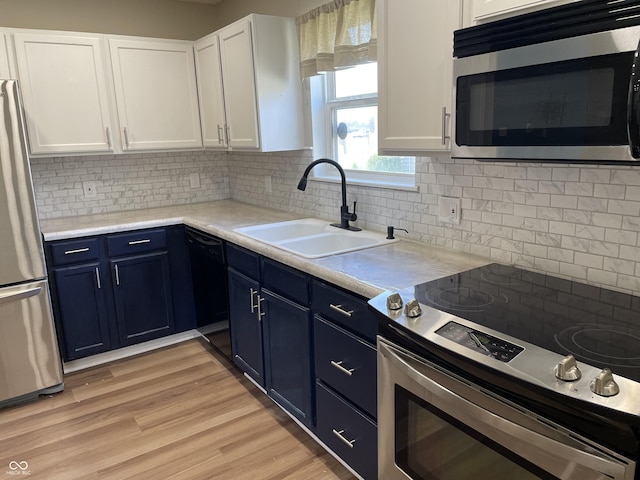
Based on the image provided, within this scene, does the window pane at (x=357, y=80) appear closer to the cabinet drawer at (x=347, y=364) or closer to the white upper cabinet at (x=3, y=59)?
the cabinet drawer at (x=347, y=364)

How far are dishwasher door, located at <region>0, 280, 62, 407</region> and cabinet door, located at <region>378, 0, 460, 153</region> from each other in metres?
2.11

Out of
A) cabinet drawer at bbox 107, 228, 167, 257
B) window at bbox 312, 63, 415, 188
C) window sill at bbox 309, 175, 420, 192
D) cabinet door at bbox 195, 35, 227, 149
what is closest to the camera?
window sill at bbox 309, 175, 420, 192

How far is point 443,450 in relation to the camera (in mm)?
1351

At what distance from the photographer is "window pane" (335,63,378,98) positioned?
8.36 ft

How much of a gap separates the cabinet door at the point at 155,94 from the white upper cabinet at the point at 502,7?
8.08ft

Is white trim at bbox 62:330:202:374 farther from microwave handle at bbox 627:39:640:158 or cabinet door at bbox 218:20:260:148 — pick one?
microwave handle at bbox 627:39:640:158

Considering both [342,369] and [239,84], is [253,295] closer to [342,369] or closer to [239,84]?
[342,369]

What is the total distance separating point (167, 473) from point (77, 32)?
8.93 ft

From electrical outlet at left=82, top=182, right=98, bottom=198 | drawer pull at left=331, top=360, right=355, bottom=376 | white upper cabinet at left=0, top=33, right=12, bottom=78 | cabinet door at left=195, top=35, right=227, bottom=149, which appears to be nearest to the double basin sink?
drawer pull at left=331, top=360, right=355, bottom=376

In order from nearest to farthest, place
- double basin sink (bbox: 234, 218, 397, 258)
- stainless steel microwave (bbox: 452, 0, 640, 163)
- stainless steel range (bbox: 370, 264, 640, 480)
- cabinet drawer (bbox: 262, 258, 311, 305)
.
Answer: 1. stainless steel range (bbox: 370, 264, 640, 480)
2. stainless steel microwave (bbox: 452, 0, 640, 163)
3. cabinet drawer (bbox: 262, 258, 311, 305)
4. double basin sink (bbox: 234, 218, 397, 258)

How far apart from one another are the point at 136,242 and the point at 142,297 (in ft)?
1.24

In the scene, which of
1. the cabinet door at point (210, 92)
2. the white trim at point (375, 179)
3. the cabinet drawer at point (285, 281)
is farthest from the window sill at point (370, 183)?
the cabinet door at point (210, 92)

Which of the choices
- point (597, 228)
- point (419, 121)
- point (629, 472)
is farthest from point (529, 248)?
point (629, 472)

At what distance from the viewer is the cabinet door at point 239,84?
9.20 ft
